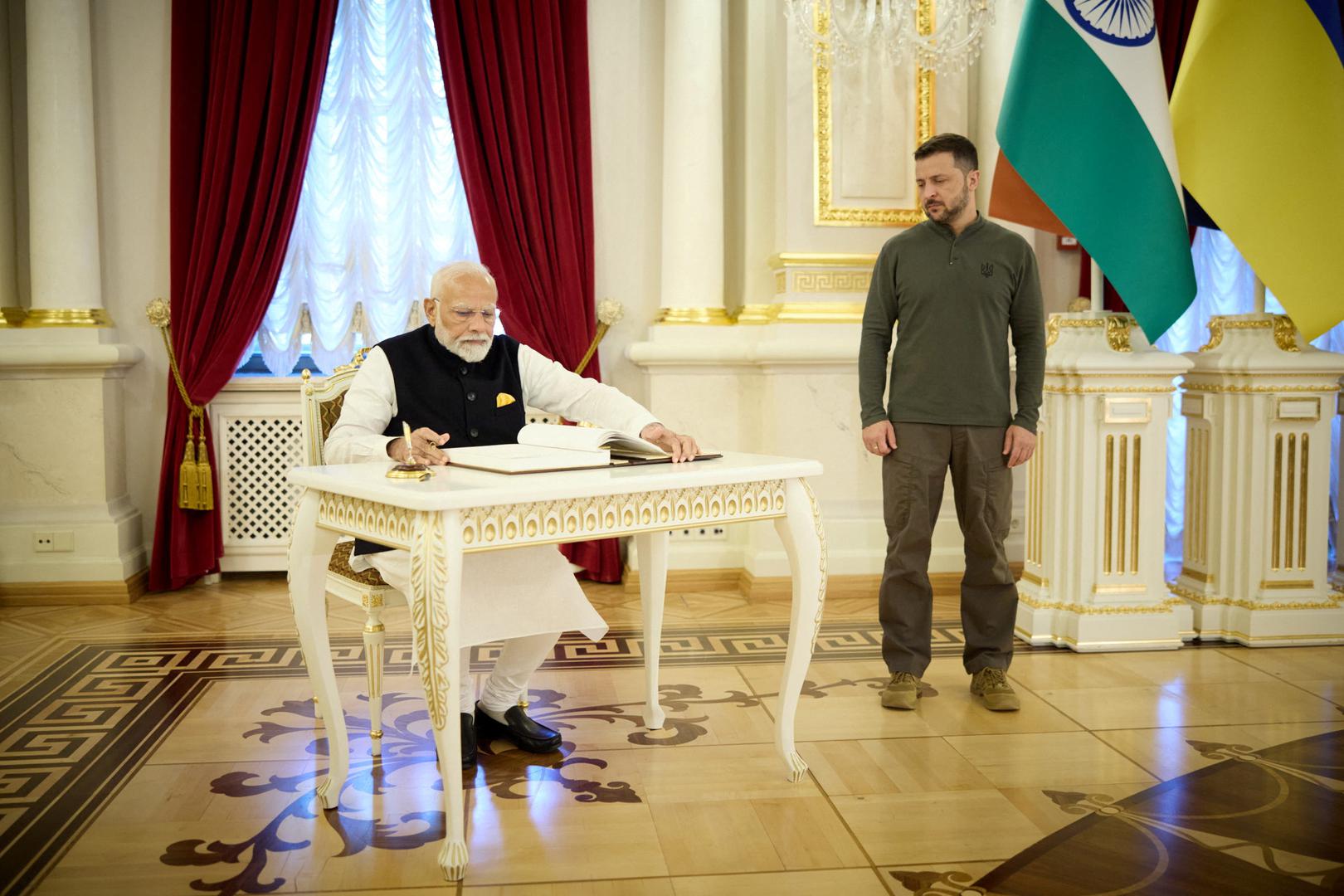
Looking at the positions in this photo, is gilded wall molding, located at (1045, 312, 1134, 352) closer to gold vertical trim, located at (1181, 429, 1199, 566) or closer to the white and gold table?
gold vertical trim, located at (1181, 429, 1199, 566)

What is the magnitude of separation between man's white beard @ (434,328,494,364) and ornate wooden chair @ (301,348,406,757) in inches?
13.1

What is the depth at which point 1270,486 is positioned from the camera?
4.07 metres

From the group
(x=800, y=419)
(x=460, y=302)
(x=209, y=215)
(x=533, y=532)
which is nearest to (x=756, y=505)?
(x=533, y=532)

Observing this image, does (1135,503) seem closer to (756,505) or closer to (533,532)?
(756,505)

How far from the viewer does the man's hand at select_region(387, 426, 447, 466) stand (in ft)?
8.32

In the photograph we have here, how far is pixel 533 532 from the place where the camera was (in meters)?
2.33

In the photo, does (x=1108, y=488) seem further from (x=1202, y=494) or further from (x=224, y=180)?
(x=224, y=180)

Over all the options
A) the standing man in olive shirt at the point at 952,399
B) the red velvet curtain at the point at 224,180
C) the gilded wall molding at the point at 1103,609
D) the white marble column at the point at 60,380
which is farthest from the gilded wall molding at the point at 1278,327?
the white marble column at the point at 60,380

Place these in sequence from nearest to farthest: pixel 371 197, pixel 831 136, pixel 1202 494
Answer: pixel 1202 494, pixel 831 136, pixel 371 197

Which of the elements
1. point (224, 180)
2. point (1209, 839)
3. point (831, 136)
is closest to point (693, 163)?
point (831, 136)

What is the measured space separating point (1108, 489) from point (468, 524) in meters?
2.63

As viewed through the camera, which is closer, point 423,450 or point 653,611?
point 423,450

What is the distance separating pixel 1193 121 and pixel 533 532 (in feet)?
9.90

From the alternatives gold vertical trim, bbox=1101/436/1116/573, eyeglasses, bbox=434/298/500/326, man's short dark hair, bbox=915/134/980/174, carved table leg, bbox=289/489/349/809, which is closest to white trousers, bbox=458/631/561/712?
carved table leg, bbox=289/489/349/809
